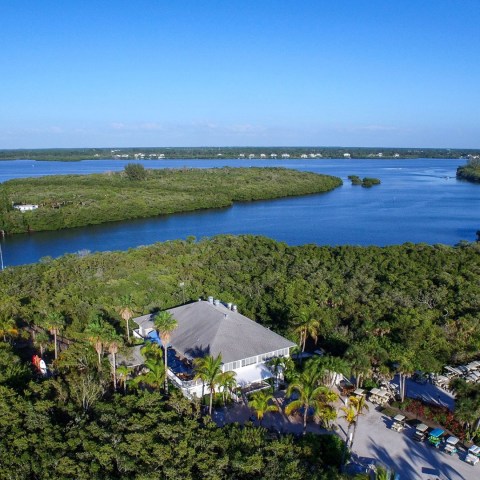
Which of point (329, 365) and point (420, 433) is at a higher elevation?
point (329, 365)

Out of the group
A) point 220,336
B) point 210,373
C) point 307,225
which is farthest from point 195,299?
point 307,225

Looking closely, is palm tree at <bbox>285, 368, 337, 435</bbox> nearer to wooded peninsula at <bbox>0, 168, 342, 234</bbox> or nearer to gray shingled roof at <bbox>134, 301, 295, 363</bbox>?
gray shingled roof at <bbox>134, 301, 295, 363</bbox>

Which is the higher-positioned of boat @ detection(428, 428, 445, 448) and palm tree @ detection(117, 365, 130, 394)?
palm tree @ detection(117, 365, 130, 394)

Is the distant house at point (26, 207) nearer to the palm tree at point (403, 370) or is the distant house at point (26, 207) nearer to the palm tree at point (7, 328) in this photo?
the palm tree at point (7, 328)

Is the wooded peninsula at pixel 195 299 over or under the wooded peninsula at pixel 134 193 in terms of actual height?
under

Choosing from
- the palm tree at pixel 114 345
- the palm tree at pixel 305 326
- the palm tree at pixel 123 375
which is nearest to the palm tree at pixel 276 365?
the palm tree at pixel 305 326

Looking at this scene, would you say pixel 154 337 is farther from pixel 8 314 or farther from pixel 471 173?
pixel 471 173

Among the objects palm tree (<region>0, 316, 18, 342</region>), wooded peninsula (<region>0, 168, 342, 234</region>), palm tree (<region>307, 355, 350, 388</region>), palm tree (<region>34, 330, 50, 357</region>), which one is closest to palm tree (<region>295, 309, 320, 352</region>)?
palm tree (<region>307, 355, 350, 388</region>)
